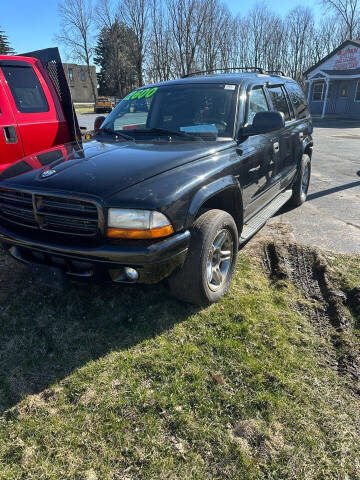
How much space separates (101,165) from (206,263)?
3.62 feet

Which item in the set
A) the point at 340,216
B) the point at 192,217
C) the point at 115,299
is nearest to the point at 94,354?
the point at 115,299

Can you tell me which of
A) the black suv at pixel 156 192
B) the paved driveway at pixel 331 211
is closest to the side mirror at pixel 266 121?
the black suv at pixel 156 192

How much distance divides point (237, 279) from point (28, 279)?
6.97ft

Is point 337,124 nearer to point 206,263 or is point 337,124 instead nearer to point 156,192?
point 206,263

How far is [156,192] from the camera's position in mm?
2252

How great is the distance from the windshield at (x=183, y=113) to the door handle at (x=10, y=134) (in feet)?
4.28

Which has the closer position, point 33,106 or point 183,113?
point 183,113

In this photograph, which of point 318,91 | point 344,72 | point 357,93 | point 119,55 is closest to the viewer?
point 344,72

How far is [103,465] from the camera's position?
175 cm

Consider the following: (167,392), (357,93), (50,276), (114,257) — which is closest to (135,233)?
(114,257)

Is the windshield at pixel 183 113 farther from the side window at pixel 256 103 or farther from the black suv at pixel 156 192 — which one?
the side window at pixel 256 103

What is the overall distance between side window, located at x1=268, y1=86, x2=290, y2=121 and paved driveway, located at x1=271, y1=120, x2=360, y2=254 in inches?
60.6

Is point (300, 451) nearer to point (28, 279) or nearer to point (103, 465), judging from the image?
point (103, 465)

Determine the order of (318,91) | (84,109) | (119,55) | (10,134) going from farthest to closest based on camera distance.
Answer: (84,109), (119,55), (318,91), (10,134)
